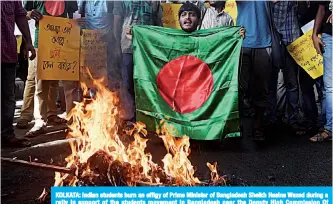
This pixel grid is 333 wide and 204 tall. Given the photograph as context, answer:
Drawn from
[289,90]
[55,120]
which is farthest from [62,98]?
[289,90]

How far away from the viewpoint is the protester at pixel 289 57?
3508mm

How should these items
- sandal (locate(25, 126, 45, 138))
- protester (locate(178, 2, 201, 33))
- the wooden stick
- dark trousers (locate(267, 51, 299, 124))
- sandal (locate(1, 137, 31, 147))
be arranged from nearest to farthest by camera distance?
the wooden stick
sandal (locate(1, 137, 31, 147))
protester (locate(178, 2, 201, 33))
sandal (locate(25, 126, 45, 138))
dark trousers (locate(267, 51, 299, 124))

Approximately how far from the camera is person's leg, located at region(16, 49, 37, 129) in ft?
10.6

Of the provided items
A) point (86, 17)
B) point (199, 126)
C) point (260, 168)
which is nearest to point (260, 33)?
point (199, 126)

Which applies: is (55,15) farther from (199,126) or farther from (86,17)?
(199,126)

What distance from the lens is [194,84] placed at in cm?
298

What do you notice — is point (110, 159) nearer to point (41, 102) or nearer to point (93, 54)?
point (41, 102)

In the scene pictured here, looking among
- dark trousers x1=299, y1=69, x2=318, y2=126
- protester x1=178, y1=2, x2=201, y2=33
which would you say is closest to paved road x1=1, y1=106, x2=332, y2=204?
dark trousers x1=299, y1=69, x2=318, y2=126

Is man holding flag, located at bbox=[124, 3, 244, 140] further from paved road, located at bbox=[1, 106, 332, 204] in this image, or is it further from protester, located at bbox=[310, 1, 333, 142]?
protester, located at bbox=[310, 1, 333, 142]

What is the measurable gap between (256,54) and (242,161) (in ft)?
2.90

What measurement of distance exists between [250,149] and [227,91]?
0.44 metres

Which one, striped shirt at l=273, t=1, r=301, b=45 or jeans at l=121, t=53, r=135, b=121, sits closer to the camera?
jeans at l=121, t=53, r=135, b=121

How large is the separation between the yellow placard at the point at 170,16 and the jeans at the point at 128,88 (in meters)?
0.62

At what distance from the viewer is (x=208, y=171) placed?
2.50 m
